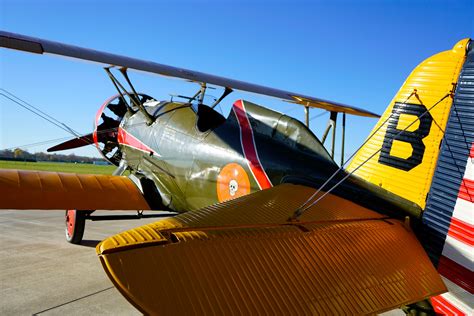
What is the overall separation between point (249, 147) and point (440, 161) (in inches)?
80.5

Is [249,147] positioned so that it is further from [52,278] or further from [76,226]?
[76,226]

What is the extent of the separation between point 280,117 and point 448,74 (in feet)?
5.67

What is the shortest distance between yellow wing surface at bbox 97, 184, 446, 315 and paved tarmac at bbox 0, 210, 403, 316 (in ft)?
7.28

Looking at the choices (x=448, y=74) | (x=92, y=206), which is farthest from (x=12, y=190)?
(x=448, y=74)

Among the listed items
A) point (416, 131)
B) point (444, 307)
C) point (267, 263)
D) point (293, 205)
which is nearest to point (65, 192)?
point (293, 205)

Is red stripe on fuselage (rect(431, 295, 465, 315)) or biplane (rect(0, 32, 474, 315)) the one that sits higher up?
biplane (rect(0, 32, 474, 315))

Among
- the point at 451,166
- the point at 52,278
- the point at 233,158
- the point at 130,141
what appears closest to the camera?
the point at 451,166

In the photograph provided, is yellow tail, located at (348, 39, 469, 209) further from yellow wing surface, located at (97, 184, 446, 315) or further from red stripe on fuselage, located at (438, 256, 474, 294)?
yellow wing surface, located at (97, 184, 446, 315)

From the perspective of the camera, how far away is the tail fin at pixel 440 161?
300cm

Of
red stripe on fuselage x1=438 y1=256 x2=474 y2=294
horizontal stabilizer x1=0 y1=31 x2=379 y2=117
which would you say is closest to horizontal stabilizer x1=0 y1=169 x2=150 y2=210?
horizontal stabilizer x1=0 y1=31 x2=379 y2=117

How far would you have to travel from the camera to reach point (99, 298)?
448 centimetres

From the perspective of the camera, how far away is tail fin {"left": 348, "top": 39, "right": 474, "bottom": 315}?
300 cm

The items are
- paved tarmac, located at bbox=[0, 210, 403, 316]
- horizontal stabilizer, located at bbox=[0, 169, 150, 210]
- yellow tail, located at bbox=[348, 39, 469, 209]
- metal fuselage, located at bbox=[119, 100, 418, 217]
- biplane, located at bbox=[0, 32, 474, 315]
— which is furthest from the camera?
horizontal stabilizer, located at bbox=[0, 169, 150, 210]

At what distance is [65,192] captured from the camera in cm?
585
